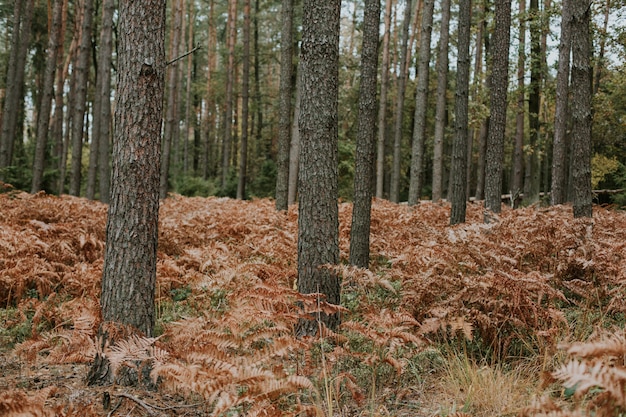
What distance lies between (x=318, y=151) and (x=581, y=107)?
453 cm

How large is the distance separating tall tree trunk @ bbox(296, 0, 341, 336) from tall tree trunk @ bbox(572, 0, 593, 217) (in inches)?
161

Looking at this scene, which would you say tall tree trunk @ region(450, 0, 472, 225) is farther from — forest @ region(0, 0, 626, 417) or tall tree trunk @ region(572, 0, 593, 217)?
tall tree trunk @ region(572, 0, 593, 217)

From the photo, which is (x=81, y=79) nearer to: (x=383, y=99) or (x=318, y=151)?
(x=383, y=99)

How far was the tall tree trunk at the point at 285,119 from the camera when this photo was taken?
40.4ft

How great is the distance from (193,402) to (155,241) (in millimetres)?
1225

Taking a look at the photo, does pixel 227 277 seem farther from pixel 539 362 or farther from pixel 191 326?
pixel 539 362

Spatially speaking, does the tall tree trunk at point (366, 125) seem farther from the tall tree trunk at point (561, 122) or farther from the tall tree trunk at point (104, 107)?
the tall tree trunk at point (104, 107)

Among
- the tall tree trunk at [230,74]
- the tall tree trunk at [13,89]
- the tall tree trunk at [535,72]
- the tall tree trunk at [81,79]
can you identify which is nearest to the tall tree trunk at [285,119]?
the tall tree trunk at [81,79]

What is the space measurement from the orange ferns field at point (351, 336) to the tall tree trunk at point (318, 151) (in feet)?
0.94

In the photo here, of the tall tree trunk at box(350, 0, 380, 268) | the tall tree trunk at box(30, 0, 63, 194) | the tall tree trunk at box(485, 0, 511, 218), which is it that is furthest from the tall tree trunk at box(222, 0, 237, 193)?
the tall tree trunk at box(350, 0, 380, 268)

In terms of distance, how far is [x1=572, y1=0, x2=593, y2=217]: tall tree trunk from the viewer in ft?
22.7

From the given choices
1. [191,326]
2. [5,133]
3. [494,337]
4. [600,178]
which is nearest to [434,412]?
[494,337]

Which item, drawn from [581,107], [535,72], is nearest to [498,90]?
[581,107]

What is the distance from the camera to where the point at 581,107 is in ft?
23.2
